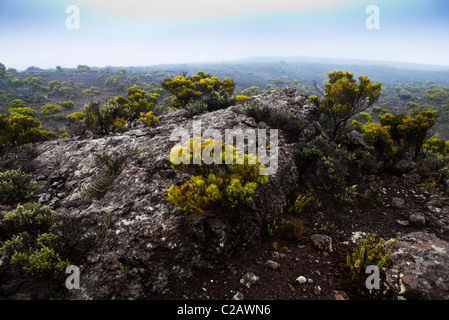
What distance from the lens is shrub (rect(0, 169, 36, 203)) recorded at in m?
5.51

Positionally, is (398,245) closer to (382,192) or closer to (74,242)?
(382,192)

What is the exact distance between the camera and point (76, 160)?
719 centimetres

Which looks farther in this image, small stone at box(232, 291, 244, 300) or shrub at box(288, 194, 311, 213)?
shrub at box(288, 194, 311, 213)

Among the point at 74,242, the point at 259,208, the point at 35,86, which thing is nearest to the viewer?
the point at 74,242

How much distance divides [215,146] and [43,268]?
3.93 meters

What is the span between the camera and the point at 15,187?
568cm

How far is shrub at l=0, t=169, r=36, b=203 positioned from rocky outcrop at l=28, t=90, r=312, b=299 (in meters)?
0.44

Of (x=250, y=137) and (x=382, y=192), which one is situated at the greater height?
(x=250, y=137)

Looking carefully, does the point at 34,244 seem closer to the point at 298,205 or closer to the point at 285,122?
the point at 298,205

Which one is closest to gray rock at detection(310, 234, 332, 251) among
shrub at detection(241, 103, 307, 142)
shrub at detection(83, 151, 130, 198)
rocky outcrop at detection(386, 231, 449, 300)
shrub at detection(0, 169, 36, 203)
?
rocky outcrop at detection(386, 231, 449, 300)

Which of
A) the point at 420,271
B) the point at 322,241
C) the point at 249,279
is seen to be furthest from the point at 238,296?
the point at 420,271

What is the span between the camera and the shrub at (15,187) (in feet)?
18.1

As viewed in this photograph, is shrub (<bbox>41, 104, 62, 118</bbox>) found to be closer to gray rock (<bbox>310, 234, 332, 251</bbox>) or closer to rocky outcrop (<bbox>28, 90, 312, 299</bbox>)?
rocky outcrop (<bbox>28, 90, 312, 299</bbox>)
